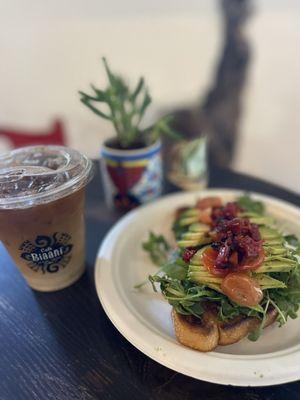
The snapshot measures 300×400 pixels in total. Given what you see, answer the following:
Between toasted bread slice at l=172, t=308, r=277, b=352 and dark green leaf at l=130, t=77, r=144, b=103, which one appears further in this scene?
dark green leaf at l=130, t=77, r=144, b=103

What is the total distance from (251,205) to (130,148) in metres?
0.41

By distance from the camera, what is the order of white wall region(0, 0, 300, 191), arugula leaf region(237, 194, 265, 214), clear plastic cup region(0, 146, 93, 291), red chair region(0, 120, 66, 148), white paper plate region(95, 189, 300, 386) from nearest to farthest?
white paper plate region(95, 189, 300, 386), clear plastic cup region(0, 146, 93, 291), arugula leaf region(237, 194, 265, 214), red chair region(0, 120, 66, 148), white wall region(0, 0, 300, 191)

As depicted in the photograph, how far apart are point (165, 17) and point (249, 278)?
8.57 ft

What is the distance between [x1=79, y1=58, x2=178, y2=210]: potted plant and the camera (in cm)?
105

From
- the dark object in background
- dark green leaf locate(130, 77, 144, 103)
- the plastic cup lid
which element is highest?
dark green leaf locate(130, 77, 144, 103)

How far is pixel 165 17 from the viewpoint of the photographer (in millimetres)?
2748

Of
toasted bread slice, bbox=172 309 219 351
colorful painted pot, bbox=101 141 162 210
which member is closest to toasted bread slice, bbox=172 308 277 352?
toasted bread slice, bbox=172 309 219 351

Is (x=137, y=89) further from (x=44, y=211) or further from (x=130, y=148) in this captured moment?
(x=44, y=211)

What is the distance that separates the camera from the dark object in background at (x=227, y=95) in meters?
2.78

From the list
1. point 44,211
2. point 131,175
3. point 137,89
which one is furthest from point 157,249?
point 137,89

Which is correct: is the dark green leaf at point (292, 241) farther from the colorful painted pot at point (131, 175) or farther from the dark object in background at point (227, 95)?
the dark object in background at point (227, 95)

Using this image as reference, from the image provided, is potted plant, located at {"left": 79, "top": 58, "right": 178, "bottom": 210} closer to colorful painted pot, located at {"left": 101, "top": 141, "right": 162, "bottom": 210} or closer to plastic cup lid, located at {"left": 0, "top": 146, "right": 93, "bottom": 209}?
colorful painted pot, located at {"left": 101, "top": 141, "right": 162, "bottom": 210}

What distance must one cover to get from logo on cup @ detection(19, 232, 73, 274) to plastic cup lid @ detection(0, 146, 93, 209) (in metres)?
0.11

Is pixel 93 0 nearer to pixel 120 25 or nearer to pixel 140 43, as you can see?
pixel 120 25
